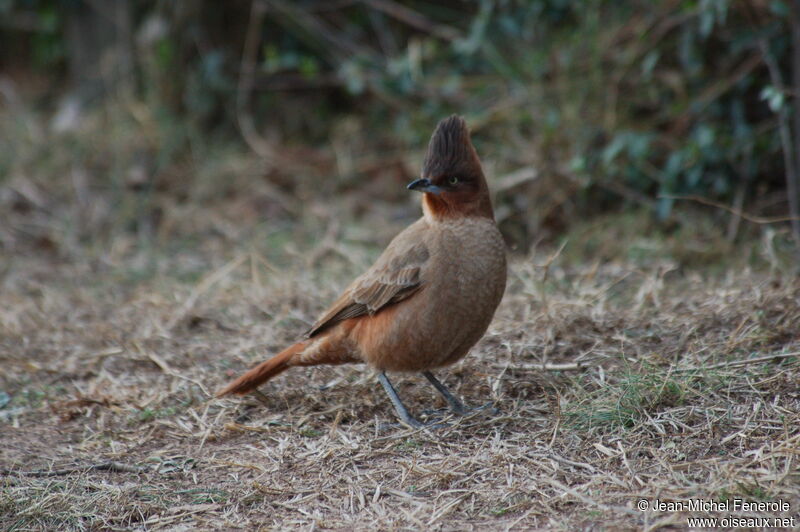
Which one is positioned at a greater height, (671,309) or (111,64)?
(111,64)

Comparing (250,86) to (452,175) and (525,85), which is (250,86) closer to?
(525,85)

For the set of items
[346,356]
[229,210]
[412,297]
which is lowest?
[229,210]

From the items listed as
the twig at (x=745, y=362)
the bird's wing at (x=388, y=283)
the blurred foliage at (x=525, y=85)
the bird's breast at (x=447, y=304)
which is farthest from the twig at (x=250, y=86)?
the twig at (x=745, y=362)

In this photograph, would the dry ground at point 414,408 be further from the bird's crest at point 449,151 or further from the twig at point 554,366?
the bird's crest at point 449,151

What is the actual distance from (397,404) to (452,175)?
42.1 inches

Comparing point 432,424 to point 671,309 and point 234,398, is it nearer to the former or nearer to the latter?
point 234,398

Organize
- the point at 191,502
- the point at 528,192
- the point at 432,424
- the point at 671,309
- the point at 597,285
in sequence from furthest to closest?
1. the point at 528,192
2. the point at 597,285
3. the point at 671,309
4. the point at 432,424
5. the point at 191,502

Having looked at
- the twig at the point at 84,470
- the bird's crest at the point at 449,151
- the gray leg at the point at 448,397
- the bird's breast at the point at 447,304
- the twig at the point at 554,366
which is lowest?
the gray leg at the point at 448,397

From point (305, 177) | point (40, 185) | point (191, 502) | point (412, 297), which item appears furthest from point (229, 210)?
point (191, 502)

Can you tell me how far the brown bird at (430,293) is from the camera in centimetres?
402

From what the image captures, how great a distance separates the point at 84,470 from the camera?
371 centimetres

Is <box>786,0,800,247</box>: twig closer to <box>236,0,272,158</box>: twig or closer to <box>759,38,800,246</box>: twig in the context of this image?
<box>759,38,800,246</box>: twig

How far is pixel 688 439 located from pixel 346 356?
159 cm

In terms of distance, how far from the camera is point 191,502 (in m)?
3.46
